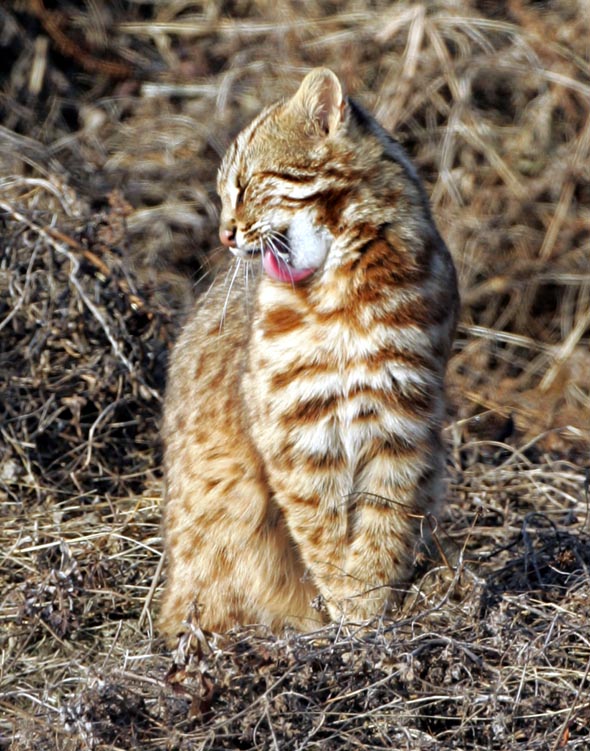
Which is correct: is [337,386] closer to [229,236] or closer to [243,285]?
[229,236]

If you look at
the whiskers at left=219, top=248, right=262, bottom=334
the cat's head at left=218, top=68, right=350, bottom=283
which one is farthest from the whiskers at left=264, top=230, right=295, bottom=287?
the whiskers at left=219, top=248, right=262, bottom=334

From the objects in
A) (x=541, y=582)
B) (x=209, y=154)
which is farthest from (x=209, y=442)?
(x=209, y=154)

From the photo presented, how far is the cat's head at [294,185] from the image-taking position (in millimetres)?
3646

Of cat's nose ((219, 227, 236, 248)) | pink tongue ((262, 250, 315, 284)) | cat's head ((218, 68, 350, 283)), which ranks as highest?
cat's head ((218, 68, 350, 283))

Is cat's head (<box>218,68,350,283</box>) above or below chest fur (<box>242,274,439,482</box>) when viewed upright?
above

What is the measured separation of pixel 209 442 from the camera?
4180 millimetres

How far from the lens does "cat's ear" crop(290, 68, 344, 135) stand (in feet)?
12.0

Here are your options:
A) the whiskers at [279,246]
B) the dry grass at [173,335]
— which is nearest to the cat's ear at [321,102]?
the whiskers at [279,246]

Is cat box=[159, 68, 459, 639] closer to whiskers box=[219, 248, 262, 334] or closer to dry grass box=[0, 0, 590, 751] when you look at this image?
whiskers box=[219, 248, 262, 334]

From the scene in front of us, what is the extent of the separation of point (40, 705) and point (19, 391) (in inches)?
76.3

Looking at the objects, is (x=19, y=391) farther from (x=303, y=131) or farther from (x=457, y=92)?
(x=457, y=92)

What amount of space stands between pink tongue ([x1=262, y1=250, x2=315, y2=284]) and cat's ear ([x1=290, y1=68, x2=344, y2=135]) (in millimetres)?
429

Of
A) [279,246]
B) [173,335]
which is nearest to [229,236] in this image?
[279,246]

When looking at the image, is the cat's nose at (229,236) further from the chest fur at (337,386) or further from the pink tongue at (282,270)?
the chest fur at (337,386)
